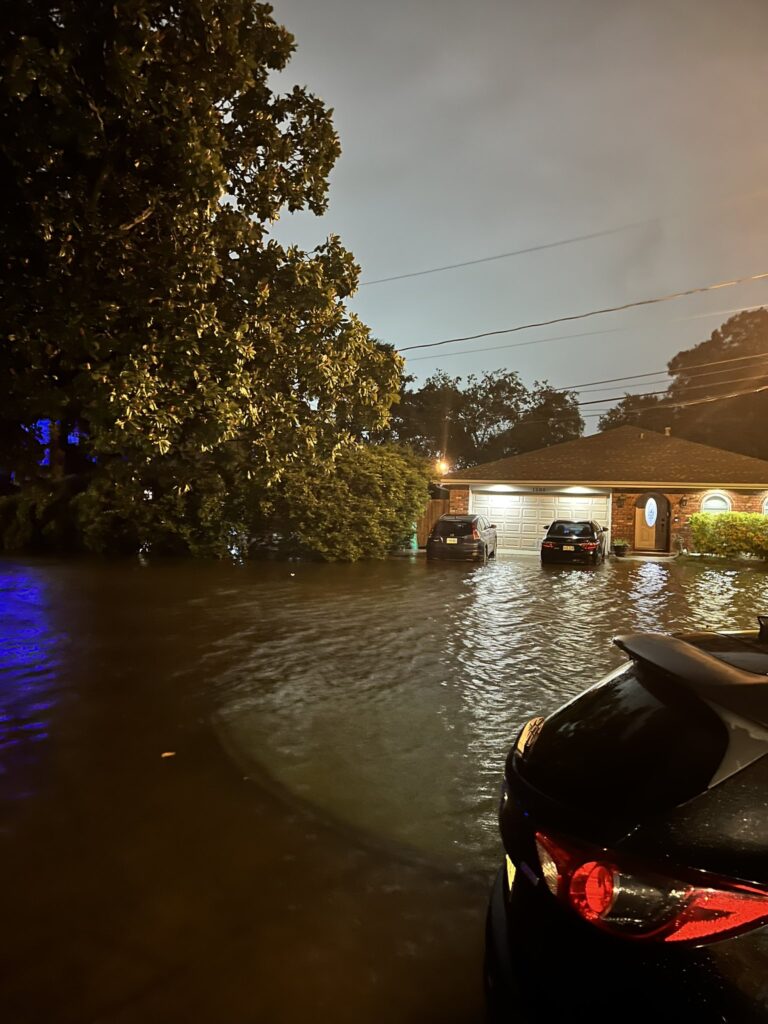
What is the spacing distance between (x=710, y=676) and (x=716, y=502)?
23.9 m

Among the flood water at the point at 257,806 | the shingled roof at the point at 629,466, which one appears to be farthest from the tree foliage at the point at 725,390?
the flood water at the point at 257,806

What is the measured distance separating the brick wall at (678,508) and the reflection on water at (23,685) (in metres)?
19.7

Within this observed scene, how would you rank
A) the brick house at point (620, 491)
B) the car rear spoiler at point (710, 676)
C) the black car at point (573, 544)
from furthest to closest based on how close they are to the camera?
1. the brick house at point (620, 491)
2. the black car at point (573, 544)
3. the car rear spoiler at point (710, 676)

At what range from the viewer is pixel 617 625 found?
10078 mm

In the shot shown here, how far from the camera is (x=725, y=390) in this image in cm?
3984

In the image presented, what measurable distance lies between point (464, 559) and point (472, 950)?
17.3 metres

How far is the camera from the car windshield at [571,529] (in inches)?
781

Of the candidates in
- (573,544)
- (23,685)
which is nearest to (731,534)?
(573,544)

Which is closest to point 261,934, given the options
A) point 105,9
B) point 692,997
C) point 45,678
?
point 692,997

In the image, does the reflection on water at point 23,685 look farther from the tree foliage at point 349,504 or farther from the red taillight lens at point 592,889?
the tree foliage at point 349,504

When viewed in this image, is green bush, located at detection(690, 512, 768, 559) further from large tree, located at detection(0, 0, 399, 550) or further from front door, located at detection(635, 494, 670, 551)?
large tree, located at detection(0, 0, 399, 550)

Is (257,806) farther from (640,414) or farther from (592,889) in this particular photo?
(640,414)

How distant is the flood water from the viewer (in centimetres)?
257

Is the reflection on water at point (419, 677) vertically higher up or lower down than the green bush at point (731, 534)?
lower down
